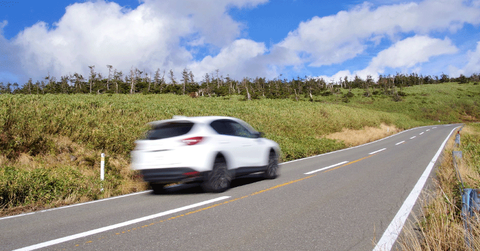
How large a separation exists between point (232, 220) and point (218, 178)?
2430 mm

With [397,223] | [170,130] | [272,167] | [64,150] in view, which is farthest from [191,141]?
[64,150]

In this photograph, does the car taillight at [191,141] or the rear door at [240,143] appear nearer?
the car taillight at [191,141]

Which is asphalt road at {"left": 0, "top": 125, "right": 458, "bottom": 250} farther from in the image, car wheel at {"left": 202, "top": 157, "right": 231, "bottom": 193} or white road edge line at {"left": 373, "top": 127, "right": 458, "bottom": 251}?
car wheel at {"left": 202, "top": 157, "right": 231, "bottom": 193}

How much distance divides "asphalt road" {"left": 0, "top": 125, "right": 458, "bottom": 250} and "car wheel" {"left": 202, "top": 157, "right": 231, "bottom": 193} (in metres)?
0.18

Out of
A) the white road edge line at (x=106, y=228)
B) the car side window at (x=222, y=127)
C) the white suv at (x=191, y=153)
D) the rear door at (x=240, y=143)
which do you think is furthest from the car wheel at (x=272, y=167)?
the white road edge line at (x=106, y=228)

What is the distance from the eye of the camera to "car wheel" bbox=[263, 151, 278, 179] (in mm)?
9531

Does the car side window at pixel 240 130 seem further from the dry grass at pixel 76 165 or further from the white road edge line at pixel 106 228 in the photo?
the dry grass at pixel 76 165

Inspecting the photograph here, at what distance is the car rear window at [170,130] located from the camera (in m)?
7.38

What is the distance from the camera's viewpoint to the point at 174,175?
710 centimetres

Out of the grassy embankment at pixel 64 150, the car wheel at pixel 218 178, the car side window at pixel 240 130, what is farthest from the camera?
the car side window at pixel 240 130

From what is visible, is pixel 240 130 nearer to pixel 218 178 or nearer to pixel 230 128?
pixel 230 128

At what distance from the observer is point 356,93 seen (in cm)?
10400

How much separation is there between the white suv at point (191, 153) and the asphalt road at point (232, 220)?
1.37ft

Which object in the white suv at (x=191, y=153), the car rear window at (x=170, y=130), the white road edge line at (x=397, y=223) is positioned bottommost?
the white road edge line at (x=397, y=223)
